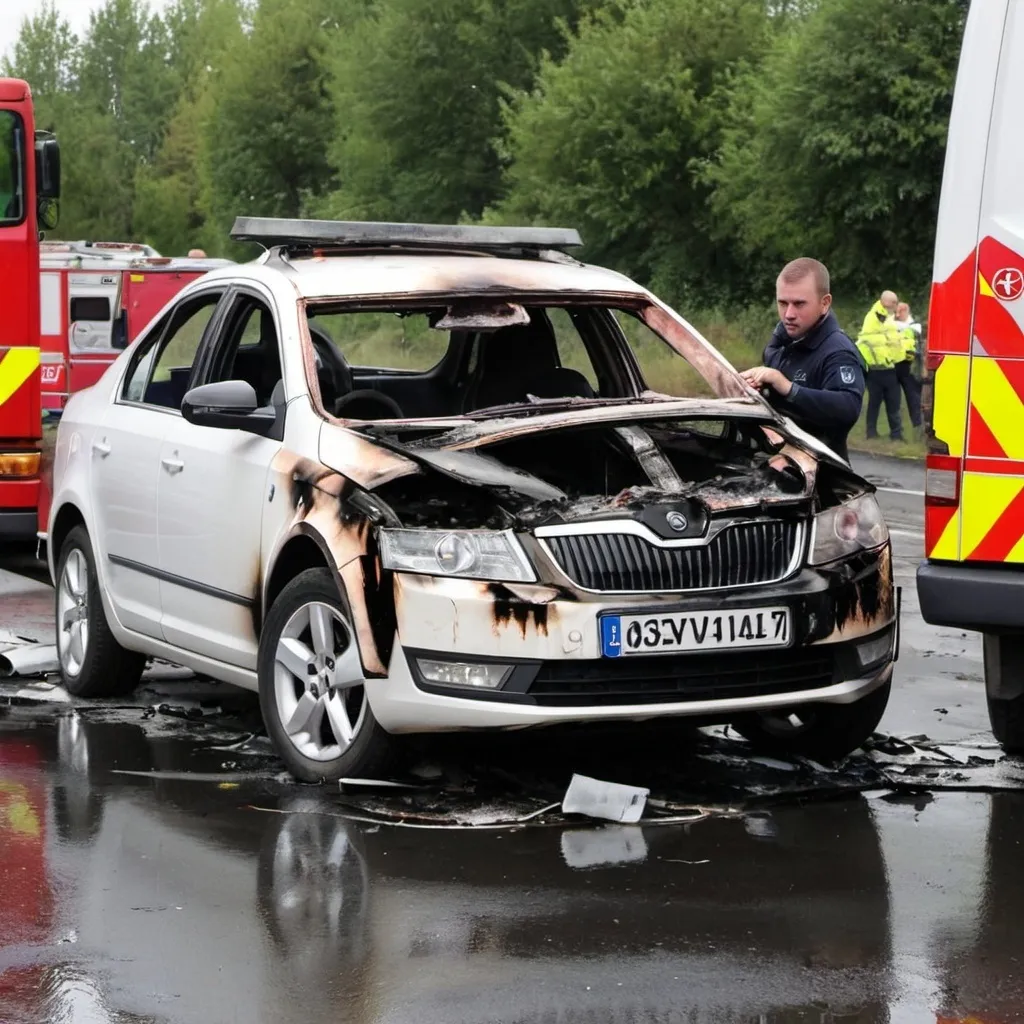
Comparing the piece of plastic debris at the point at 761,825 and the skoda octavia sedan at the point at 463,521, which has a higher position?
the skoda octavia sedan at the point at 463,521

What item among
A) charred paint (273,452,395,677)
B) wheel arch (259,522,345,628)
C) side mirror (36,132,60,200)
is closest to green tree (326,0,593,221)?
side mirror (36,132,60,200)

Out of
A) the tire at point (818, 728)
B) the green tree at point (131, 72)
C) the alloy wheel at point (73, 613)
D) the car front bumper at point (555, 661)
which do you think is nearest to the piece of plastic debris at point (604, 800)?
the car front bumper at point (555, 661)

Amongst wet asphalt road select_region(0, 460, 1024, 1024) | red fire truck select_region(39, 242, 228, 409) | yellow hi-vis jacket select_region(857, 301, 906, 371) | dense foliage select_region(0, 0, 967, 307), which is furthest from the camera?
dense foliage select_region(0, 0, 967, 307)

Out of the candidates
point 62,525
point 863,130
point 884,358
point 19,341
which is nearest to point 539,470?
point 62,525

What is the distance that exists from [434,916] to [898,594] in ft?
7.01

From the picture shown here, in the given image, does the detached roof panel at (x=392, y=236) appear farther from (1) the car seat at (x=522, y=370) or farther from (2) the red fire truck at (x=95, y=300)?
(2) the red fire truck at (x=95, y=300)

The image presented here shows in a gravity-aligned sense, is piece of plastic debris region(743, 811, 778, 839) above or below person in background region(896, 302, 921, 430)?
above

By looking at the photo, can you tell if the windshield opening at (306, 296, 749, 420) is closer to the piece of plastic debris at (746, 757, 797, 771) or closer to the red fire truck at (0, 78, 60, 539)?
the piece of plastic debris at (746, 757, 797, 771)

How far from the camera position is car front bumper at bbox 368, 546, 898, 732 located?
19.2 feet

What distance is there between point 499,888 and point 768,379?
2.81 m

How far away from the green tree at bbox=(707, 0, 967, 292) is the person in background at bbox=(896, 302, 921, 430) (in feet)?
43.1

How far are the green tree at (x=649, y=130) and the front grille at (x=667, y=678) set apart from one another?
42127 millimetres

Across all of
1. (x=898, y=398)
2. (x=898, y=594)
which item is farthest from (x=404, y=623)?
(x=898, y=398)

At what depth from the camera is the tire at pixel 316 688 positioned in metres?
6.18
